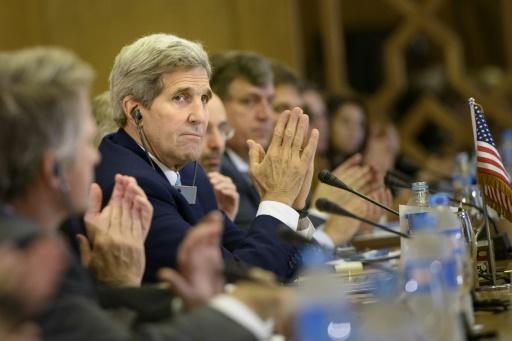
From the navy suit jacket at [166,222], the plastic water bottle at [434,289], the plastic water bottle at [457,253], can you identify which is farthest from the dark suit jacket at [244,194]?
the plastic water bottle at [434,289]

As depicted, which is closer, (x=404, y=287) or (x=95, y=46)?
(x=404, y=287)

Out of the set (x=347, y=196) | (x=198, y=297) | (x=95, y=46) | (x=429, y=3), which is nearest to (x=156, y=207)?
(x=198, y=297)

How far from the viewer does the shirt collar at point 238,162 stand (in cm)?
466

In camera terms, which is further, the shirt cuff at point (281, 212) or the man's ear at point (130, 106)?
the man's ear at point (130, 106)

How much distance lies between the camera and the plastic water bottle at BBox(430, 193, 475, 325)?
223 centimetres

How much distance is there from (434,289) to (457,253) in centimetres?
26

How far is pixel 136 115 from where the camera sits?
309cm

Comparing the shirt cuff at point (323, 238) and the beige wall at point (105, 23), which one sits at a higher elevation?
the beige wall at point (105, 23)

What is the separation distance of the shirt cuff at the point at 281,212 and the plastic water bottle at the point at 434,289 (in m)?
0.84

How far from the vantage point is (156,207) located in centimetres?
289

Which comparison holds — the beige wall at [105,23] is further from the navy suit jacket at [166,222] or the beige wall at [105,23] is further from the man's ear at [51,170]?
the man's ear at [51,170]

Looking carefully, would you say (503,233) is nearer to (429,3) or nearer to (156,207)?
(156,207)

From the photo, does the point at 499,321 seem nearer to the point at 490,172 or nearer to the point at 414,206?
the point at 414,206

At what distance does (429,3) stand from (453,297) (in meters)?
6.13
